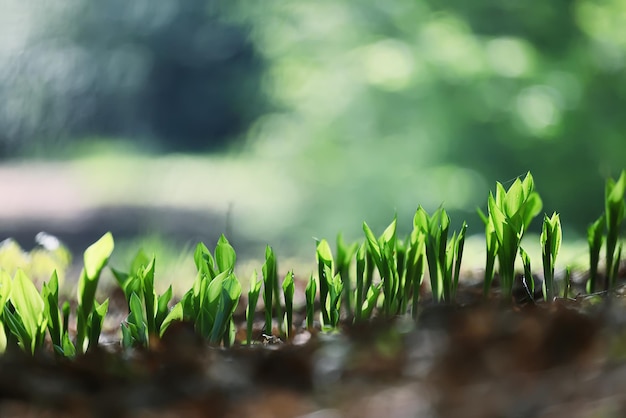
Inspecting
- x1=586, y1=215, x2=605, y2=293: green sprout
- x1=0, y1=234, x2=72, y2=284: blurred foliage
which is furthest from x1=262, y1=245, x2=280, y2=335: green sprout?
x1=0, y1=234, x2=72, y2=284: blurred foliage

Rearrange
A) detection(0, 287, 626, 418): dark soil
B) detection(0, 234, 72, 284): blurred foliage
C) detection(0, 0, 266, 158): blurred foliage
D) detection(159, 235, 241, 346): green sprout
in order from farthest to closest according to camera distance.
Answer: detection(0, 0, 266, 158): blurred foliage → detection(0, 234, 72, 284): blurred foliage → detection(159, 235, 241, 346): green sprout → detection(0, 287, 626, 418): dark soil

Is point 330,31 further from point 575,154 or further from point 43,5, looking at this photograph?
point 43,5

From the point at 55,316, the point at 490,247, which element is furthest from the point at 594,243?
the point at 55,316

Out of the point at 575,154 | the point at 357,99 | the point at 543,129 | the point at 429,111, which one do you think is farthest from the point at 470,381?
the point at 357,99

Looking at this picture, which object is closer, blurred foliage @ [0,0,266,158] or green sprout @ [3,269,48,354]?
green sprout @ [3,269,48,354]

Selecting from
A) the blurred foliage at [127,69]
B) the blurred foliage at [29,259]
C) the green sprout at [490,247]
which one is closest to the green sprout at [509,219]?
the green sprout at [490,247]

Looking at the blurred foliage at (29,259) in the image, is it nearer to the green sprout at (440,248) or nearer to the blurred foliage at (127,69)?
the green sprout at (440,248)

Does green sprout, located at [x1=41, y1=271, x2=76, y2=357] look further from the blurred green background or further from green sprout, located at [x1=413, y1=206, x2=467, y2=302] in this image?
green sprout, located at [x1=413, y1=206, x2=467, y2=302]
